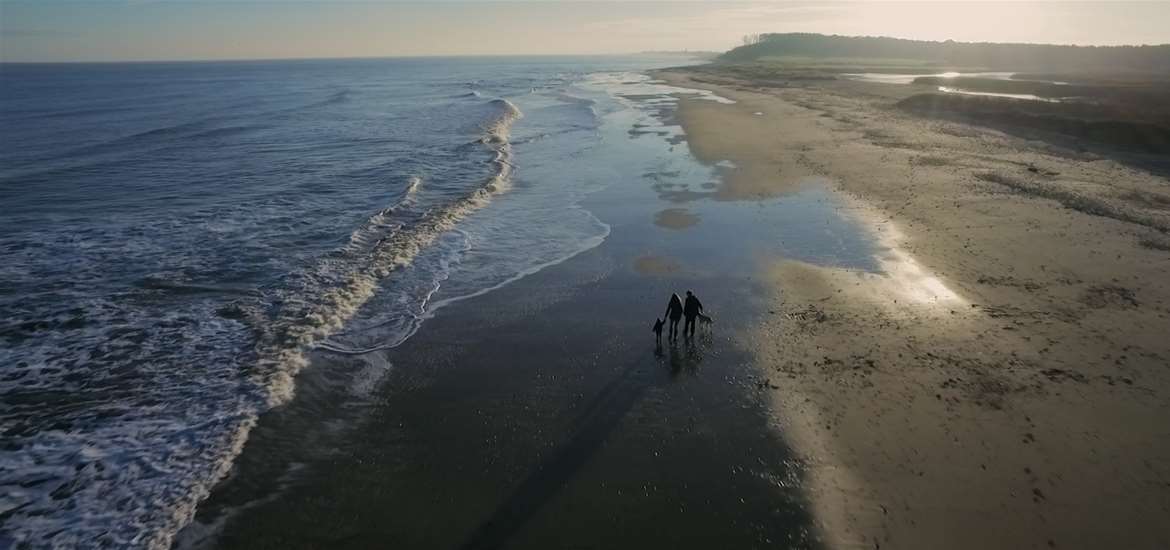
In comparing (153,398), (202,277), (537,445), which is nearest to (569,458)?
(537,445)

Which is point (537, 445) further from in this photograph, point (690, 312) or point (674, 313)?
point (690, 312)

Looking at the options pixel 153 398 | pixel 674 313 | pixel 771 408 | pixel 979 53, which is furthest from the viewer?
pixel 979 53

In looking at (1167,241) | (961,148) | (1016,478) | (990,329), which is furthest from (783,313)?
(961,148)

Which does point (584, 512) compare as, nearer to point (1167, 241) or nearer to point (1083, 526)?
point (1083, 526)

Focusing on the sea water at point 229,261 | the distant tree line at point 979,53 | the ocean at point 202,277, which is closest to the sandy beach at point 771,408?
the sea water at point 229,261

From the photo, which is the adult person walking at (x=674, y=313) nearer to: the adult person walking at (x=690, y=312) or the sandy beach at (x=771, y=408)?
the adult person walking at (x=690, y=312)
